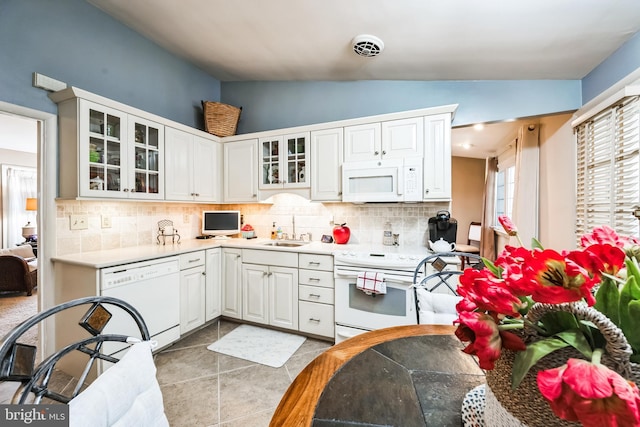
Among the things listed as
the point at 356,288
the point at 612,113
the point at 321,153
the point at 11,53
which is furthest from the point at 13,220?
the point at 612,113

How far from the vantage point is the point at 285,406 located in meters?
0.73

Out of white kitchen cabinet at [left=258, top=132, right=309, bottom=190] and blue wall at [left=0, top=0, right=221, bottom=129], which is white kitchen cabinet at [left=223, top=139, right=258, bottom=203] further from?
blue wall at [left=0, top=0, right=221, bottom=129]

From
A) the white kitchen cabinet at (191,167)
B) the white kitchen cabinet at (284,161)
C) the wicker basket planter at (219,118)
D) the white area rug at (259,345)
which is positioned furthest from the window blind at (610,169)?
the white kitchen cabinet at (191,167)

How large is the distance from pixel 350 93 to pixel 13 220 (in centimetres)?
804

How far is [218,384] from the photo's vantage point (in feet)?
6.55

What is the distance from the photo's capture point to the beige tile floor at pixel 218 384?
1.70 m

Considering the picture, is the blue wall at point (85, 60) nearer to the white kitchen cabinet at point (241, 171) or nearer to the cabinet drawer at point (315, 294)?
the white kitchen cabinet at point (241, 171)

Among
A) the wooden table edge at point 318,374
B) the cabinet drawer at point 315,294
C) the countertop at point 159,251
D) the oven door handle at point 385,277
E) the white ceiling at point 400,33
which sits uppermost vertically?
the white ceiling at point 400,33

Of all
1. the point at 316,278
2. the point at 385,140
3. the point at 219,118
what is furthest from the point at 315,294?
the point at 219,118

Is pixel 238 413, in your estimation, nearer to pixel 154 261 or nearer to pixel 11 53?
pixel 154 261

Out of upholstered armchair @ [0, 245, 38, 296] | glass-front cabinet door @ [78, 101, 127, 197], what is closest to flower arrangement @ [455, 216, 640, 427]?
glass-front cabinet door @ [78, 101, 127, 197]

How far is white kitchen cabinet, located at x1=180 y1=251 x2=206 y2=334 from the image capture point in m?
2.58

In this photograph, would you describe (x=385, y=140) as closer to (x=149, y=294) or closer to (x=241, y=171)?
(x=241, y=171)

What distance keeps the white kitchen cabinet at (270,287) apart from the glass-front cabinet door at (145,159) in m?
1.12
